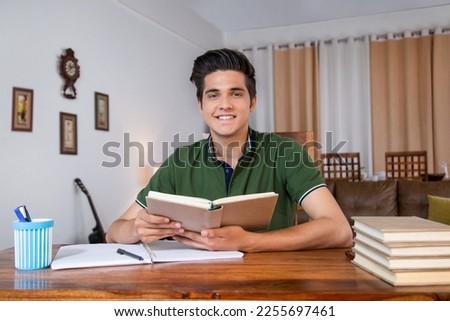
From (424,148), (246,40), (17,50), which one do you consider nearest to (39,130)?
(17,50)

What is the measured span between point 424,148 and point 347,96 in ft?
3.95

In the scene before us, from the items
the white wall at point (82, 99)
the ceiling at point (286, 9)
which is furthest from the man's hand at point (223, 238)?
the ceiling at point (286, 9)

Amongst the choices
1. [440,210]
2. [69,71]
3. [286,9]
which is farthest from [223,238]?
[286,9]

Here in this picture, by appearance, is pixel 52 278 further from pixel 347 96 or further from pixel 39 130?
pixel 347 96

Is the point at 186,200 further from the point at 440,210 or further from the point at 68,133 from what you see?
the point at 68,133

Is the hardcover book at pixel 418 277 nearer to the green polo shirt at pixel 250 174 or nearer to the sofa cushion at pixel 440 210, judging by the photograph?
the green polo shirt at pixel 250 174

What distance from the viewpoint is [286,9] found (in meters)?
5.11

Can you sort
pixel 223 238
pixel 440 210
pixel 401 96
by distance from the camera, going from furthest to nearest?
1. pixel 401 96
2. pixel 440 210
3. pixel 223 238

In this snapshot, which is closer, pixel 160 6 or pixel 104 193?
pixel 104 193

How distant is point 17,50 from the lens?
8.51ft

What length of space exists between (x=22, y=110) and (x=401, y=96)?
462cm

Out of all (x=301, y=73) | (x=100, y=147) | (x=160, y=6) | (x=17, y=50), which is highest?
(x=160, y=6)

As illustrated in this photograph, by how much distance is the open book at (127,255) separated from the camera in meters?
0.86
